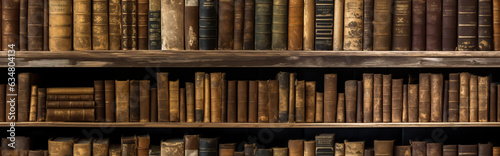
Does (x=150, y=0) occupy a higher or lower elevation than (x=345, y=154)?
higher

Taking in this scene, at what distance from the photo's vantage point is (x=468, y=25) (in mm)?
2029

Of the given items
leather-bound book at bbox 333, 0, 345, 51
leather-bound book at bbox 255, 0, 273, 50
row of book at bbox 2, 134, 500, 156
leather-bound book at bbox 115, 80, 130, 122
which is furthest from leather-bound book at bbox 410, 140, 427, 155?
leather-bound book at bbox 115, 80, 130, 122

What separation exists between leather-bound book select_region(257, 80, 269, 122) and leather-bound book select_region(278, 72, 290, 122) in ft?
0.20

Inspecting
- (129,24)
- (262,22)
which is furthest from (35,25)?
(262,22)

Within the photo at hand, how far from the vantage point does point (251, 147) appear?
7.02 ft

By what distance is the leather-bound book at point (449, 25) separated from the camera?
204 centimetres

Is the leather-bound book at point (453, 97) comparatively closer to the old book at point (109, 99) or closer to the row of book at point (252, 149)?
the row of book at point (252, 149)

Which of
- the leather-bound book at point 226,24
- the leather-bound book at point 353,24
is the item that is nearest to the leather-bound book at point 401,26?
the leather-bound book at point 353,24

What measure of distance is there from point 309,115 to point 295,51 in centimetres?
31

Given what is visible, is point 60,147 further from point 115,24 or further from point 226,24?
point 226,24

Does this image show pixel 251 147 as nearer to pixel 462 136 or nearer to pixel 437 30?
pixel 437 30

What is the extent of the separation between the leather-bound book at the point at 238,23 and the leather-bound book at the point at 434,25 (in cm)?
82

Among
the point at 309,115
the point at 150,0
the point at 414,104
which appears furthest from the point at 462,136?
the point at 150,0

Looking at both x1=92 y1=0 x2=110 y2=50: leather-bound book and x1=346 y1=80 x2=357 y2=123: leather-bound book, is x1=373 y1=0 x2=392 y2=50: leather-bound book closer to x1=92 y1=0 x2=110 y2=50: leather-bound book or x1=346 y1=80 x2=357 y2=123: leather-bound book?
x1=346 y1=80 x2=357 y2=123: leather-bound book
